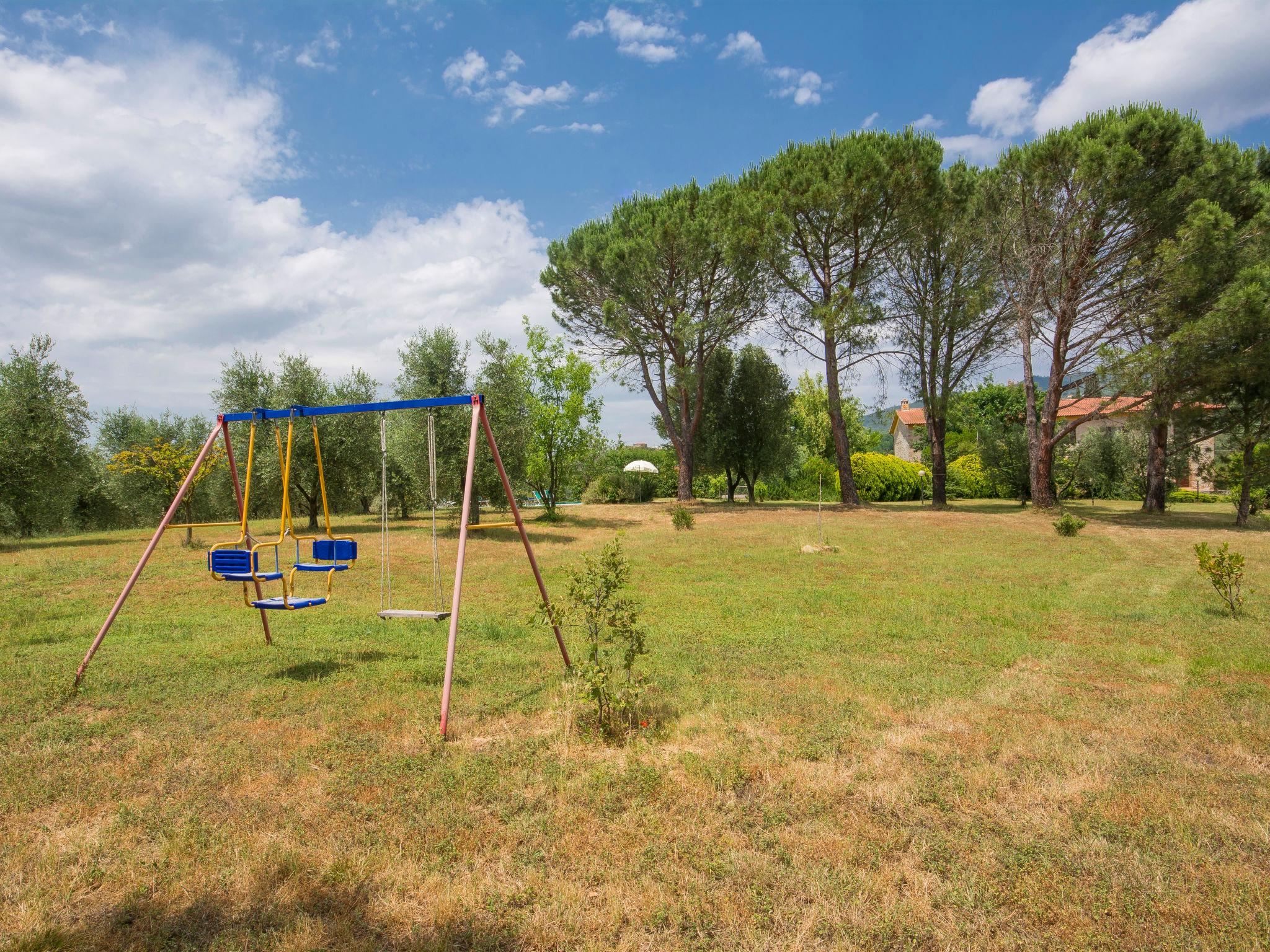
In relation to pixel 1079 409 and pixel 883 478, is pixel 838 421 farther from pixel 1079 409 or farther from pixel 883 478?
pixel 1079 409

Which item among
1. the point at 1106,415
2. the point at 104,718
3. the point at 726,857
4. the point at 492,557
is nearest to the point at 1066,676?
the point at 726,857

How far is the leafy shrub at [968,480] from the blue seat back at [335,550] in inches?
1562

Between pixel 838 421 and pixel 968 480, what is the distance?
1675 centimetres

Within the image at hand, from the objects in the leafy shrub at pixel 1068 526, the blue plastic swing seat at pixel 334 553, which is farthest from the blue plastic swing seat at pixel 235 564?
the leafy shrub at pixel 1068 526

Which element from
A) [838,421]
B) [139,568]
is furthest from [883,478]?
[139,568]

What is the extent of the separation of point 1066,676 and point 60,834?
7939mm

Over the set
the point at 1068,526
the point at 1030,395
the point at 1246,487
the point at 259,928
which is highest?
the point at 1030,395

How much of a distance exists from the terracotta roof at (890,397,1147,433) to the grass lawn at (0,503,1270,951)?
55.6ft

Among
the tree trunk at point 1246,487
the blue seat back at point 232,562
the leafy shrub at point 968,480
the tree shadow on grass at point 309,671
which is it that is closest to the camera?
the blue seat back at point 232,562

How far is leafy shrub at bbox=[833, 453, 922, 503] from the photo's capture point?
124ft

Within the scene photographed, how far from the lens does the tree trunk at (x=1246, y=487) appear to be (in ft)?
67.7

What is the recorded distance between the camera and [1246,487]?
830 inches

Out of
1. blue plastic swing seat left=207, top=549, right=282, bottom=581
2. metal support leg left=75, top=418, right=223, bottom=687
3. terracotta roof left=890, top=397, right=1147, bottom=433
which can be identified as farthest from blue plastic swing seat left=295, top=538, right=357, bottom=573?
terracotta roof left=890, top=397, right=1147, bottom=433

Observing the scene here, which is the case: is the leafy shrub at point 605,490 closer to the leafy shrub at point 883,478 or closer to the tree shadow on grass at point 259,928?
the leafy shrub at point 883,478
